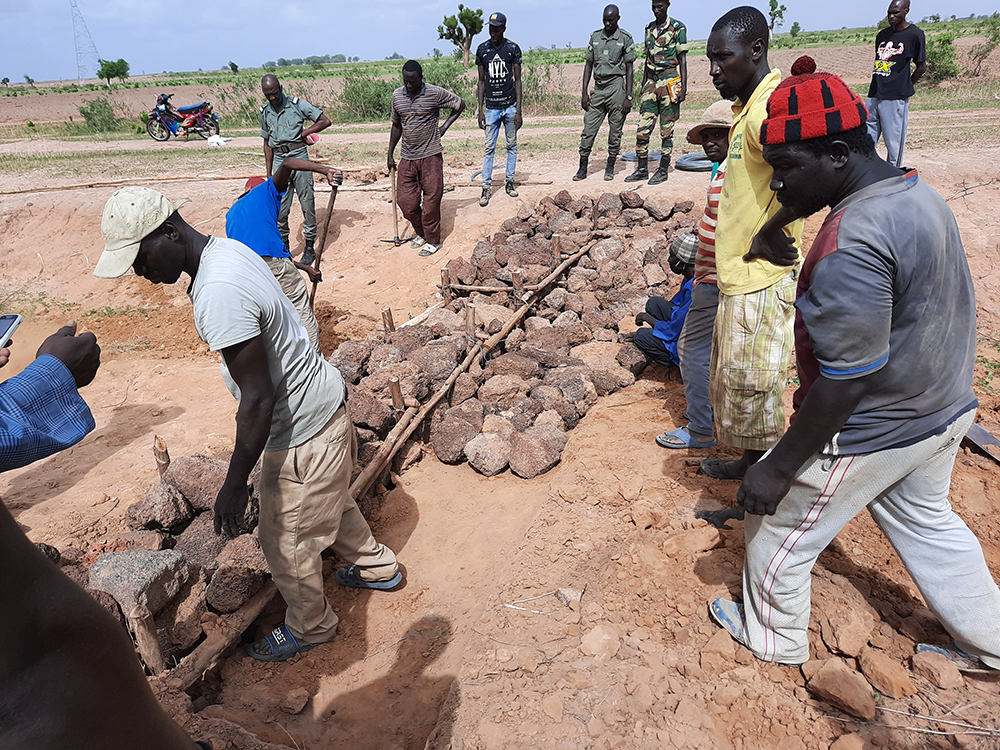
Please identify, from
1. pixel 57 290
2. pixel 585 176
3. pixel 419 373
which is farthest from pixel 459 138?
pixel 419 373

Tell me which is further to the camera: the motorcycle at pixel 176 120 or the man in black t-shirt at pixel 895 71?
the motorcycle at pixel 176 120

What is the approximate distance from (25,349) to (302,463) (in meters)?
7.36

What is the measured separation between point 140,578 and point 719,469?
2894mm

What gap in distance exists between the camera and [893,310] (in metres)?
1.64

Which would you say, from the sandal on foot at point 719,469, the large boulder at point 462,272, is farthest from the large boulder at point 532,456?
Answer: the large boulder at point 462,272

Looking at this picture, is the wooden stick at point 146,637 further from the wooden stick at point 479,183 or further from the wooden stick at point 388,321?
the wooden stick at point 479,183

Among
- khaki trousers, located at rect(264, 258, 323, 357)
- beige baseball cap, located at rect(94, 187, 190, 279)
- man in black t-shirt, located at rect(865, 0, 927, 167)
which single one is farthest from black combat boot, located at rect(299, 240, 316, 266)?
man in black t-shirt, located at rect(865, 0, 927, 167)

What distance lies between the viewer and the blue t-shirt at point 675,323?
13.3 ft

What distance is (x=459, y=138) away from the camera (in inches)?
580

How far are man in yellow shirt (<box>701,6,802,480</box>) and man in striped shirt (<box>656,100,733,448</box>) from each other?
43 centimetres

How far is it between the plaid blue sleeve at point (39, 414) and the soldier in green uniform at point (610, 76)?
25.1 feet

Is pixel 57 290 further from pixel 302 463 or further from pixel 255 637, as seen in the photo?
pixel 302 463

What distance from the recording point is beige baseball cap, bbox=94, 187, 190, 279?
79.3 inches

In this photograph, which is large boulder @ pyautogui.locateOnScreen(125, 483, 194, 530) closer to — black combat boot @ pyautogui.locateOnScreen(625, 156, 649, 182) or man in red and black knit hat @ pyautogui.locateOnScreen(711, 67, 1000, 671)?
man in red and black knit hat @ pyautogui.locateOnScreen(711, 67, 1000, 671)
